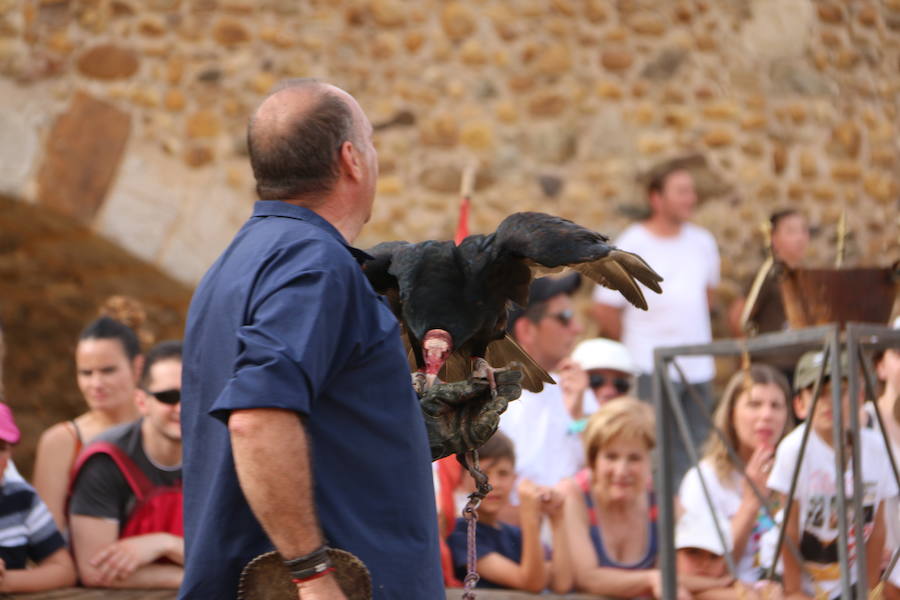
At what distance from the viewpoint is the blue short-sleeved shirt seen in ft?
6.79

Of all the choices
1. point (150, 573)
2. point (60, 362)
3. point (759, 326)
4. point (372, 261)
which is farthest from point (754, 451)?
point (60, 362)

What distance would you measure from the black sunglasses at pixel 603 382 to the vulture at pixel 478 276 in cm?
295

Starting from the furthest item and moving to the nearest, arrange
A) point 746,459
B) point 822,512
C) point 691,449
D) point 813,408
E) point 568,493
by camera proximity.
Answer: point 746,459
point 568,493
point 822,512
point 691,449
point 813,408

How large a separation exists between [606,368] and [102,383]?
6.74 ft

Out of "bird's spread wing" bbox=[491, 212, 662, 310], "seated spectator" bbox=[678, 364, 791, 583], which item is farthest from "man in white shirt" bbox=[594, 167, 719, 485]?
"bird's spread wing" bbox=[491, 212, 662, 310]

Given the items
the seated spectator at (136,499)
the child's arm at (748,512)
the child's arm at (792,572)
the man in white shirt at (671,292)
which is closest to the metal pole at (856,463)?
the child's arm at (792,572)

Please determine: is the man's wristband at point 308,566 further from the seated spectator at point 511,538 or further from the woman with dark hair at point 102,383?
the woman with dark hair at point 102,383

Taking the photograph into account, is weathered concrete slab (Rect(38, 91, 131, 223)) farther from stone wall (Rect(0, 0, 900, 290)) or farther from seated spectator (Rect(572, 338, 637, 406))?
seated spectator (Rect(572, 338, 637, 406))

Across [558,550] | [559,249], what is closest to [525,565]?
[558,550]

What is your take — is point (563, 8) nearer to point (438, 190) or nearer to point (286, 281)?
point (438, 190)

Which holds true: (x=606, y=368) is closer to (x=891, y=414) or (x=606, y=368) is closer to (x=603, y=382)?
(x=603, y=382)

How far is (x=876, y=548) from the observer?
400 cm

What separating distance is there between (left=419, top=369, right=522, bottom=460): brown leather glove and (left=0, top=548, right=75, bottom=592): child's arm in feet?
6.61

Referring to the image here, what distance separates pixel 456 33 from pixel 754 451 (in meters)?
3.21
